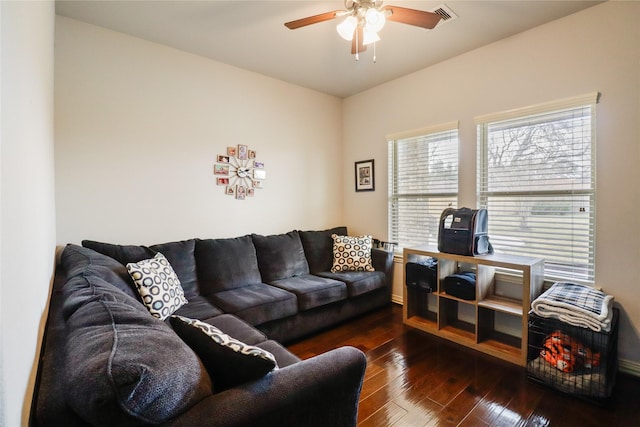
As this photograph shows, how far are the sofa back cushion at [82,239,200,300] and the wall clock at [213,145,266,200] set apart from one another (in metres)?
0.74

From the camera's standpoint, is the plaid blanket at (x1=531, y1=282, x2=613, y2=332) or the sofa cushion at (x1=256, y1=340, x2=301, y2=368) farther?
the plaid blanket at (x1=531, y1=282, x2=613, y2=332)

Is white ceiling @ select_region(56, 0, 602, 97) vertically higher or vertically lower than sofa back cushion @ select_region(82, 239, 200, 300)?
higher

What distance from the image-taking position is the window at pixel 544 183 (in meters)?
2.34

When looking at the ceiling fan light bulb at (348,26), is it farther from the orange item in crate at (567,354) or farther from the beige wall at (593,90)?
the orange item in crate at (567,354)

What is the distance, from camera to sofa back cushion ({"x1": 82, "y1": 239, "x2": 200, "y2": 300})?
231 centimetres

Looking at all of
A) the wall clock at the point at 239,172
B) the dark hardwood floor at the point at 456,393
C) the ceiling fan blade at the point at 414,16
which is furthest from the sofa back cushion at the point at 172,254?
the ceiling fan blade at the point at 414,16

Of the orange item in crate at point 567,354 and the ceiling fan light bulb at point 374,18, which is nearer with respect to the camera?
the ceiling fan light bulb at point 374,18

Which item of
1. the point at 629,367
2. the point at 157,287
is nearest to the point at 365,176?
the point at 157,287

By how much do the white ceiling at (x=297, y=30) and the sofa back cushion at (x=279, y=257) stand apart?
6.11 ft

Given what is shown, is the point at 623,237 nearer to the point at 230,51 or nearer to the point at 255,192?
the point at 255,192

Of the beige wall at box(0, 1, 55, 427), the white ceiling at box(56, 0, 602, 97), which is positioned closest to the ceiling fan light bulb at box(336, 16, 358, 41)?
the white ceiling at box(56, 0, 602, 97)

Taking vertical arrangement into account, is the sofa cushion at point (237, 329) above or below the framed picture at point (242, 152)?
below

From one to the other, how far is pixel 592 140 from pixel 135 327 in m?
3.11

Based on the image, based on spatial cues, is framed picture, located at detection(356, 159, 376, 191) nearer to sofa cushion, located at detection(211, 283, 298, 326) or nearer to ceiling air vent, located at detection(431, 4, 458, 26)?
ceiling air vent, located at detection(431, 4, 458, 26)
